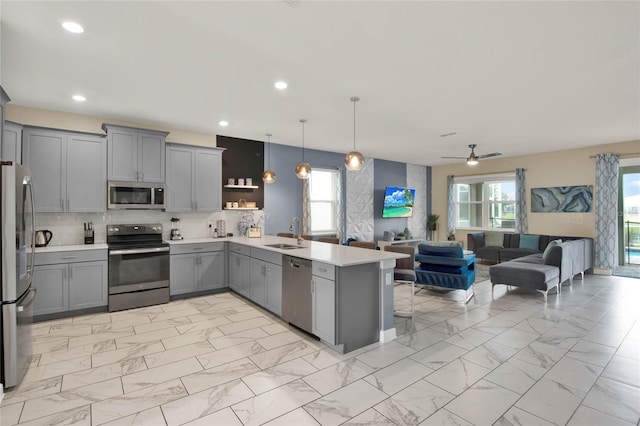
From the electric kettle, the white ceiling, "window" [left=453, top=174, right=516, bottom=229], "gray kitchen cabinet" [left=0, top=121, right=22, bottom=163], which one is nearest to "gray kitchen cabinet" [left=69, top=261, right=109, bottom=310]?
the electric kettle

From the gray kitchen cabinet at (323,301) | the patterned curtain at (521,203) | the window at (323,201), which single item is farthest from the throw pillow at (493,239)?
the gray kitchen cabinet at (323,301)

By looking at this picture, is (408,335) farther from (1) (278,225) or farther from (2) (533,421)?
(1) (278,225)

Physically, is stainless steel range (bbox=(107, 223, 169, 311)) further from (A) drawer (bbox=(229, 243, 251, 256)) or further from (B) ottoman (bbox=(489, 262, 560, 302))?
(B) ottoman (bbox=(489, 262, 560, 302))

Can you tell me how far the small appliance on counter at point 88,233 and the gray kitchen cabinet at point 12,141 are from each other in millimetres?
1151

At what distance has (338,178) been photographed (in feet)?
25.3

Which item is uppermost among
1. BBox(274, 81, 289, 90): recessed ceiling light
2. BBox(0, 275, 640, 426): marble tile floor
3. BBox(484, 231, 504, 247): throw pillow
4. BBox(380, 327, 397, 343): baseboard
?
BBox(274, 81, 289, 90): recessed ceiling light

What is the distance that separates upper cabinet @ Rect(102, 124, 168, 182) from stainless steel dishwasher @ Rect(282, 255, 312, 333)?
2699 mm

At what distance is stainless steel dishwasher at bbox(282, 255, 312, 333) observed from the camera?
351 cm

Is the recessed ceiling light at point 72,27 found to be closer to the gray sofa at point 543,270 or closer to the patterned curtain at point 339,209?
the patterned curtain at point 339,209

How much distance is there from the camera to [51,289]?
404 cm

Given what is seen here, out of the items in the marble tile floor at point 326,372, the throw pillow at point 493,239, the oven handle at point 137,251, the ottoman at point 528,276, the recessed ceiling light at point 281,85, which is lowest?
the marble tile floor at point 326,372

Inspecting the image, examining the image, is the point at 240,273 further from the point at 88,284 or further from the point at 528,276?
the point at 528,276

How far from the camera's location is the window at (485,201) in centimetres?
880

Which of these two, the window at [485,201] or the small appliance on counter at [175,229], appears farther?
the window at [485,201]
